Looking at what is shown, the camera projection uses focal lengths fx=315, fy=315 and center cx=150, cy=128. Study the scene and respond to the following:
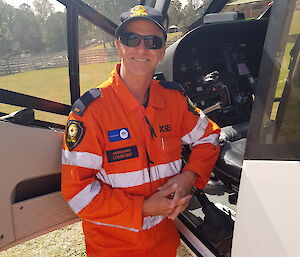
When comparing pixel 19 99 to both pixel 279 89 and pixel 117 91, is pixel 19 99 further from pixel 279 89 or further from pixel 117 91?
pixel 279 89

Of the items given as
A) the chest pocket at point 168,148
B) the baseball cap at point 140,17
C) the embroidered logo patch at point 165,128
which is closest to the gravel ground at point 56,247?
the chest pocket at point 168,148

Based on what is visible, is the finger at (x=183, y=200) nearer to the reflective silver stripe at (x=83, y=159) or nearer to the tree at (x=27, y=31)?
the reflective silver stripe at (x=83, y=159)

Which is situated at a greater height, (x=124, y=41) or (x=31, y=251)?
(x=124, y=41)

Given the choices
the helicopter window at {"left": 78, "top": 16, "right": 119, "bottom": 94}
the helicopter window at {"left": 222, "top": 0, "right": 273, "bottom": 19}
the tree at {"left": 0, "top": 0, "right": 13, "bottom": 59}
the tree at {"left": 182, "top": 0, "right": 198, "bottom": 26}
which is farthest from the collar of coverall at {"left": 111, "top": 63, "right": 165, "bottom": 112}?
the helicopter window at {"left": 222, "top": 0, "right": 273, "bottom": 19}

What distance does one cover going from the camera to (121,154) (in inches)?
54.0

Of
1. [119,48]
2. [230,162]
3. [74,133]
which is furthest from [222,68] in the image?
[74,133]

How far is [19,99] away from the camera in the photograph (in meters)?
1.59

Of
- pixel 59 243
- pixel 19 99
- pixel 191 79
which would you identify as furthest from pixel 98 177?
pixel 191 79

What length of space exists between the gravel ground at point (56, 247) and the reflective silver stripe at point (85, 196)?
3.37ft

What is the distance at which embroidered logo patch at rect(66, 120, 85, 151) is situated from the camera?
1310 mm

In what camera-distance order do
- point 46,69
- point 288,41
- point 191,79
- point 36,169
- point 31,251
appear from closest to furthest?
point 288,41 < point 36,169 < point 46,69 < point 31,251 < point 191,79

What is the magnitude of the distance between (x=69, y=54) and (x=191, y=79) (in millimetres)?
1187

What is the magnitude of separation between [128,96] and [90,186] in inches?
16.8

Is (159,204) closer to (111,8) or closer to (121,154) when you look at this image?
(121,154)
